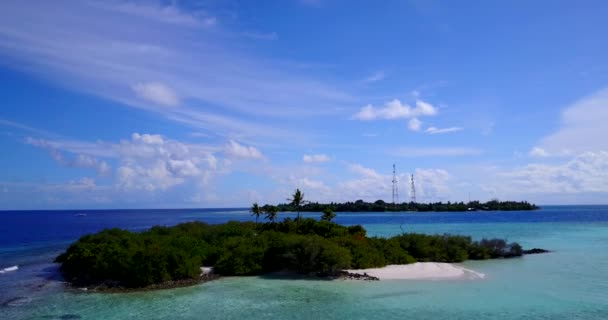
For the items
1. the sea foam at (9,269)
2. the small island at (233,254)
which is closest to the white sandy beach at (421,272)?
the small island at (233,254)

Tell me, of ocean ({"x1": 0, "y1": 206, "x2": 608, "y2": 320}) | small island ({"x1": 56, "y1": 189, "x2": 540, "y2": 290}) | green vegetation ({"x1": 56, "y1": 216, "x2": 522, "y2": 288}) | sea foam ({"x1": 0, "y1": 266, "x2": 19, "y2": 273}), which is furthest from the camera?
sea foam ({"x1": 0, "y1": 266, "x2": 19, "y2": 273})

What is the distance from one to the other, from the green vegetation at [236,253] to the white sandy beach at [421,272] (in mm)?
1524

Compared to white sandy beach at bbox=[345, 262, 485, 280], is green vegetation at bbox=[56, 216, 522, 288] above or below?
above

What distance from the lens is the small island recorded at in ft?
115

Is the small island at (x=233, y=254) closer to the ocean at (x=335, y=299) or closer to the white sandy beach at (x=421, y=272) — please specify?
the white sandy beach at (x=421, y=272)

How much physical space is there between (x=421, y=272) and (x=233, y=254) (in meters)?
15.8

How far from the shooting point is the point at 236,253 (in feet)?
131

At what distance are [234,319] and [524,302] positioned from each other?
17.5 metres

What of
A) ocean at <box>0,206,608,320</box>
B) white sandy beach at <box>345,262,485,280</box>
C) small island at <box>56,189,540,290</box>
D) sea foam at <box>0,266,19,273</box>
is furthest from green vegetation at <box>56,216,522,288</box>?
sea foam at <box>0,266,19,273</box>

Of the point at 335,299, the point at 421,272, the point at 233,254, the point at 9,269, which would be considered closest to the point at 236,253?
the point at 233,254

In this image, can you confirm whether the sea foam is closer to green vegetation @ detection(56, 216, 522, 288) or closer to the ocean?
the ocean

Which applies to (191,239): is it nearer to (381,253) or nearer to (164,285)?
(164,285)

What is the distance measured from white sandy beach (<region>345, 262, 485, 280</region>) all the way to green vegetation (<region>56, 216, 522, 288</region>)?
1524 millimetres

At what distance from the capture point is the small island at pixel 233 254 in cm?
3519
